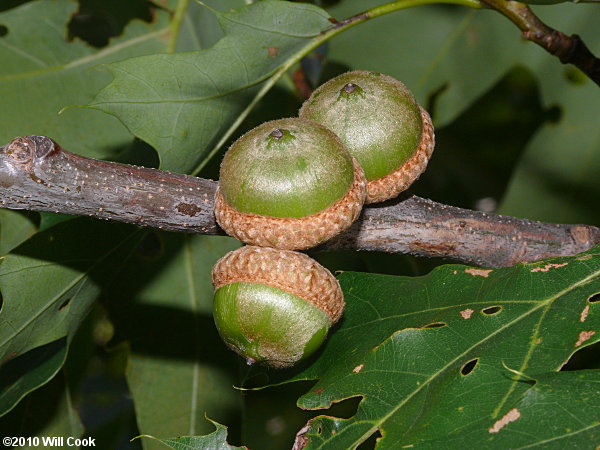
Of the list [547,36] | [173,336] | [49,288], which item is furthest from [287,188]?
[173,336]

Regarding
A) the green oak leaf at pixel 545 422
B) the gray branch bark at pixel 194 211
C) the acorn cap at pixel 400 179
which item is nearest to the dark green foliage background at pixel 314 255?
the green oak leaf at pixel 545 422

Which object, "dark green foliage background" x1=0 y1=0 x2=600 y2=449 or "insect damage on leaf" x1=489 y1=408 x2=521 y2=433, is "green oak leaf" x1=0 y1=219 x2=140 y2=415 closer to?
"dark green foliage background" x1=0 y1=0 x2=600 y2=449

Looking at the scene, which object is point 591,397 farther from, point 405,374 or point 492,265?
point 492,265

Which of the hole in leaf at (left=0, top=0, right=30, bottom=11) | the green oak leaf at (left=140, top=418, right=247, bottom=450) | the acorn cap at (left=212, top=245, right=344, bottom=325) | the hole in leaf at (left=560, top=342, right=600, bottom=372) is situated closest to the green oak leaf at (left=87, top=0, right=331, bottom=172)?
the acorn cap at (left=212, top=245, right=344, bottom=325)

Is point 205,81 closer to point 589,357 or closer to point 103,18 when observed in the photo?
point 103,18

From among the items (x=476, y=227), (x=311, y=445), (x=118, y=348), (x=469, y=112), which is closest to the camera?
(x=311, y=445)

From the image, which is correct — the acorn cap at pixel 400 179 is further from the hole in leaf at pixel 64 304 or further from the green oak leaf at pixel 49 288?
the hole in leaf at pixel 64 304

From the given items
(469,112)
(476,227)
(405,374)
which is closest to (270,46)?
(476,227)
